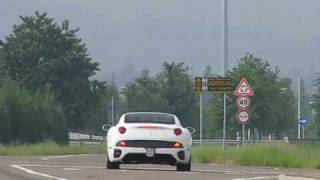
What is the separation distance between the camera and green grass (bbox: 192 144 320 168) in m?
30.2

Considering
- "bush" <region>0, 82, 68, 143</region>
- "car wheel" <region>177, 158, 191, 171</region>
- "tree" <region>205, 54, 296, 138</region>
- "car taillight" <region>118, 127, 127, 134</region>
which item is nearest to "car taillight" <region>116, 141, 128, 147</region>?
"car taillight" <region>118, 127, 127, 134</region>

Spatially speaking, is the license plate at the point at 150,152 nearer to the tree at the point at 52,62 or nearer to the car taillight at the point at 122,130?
the car taillight at the point at 122,130

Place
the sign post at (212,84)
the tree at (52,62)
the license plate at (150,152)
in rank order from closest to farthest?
the license plate at (150,152)
the sign post at (212,84)
the tree at (52,62)

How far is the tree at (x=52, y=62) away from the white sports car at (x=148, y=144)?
58.0 meters

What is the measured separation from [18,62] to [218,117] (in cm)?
2098

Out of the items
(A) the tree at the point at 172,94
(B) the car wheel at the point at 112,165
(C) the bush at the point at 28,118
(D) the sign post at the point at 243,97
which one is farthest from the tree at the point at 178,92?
(B) the car wheel at the point at 112,165

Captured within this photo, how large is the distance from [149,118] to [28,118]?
4409 cm

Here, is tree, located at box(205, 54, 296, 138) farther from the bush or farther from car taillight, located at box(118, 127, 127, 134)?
car taillight, located at box(118, 127, 127, 134)

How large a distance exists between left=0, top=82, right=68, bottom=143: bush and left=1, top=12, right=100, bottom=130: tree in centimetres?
912

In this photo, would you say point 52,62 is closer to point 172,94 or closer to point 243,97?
point 172,94

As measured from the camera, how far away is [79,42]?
83375 millimetres

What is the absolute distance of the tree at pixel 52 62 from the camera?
8050cm

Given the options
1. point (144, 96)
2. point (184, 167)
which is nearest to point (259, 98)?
point (144, 96)

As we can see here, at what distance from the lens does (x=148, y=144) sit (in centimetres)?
2183
